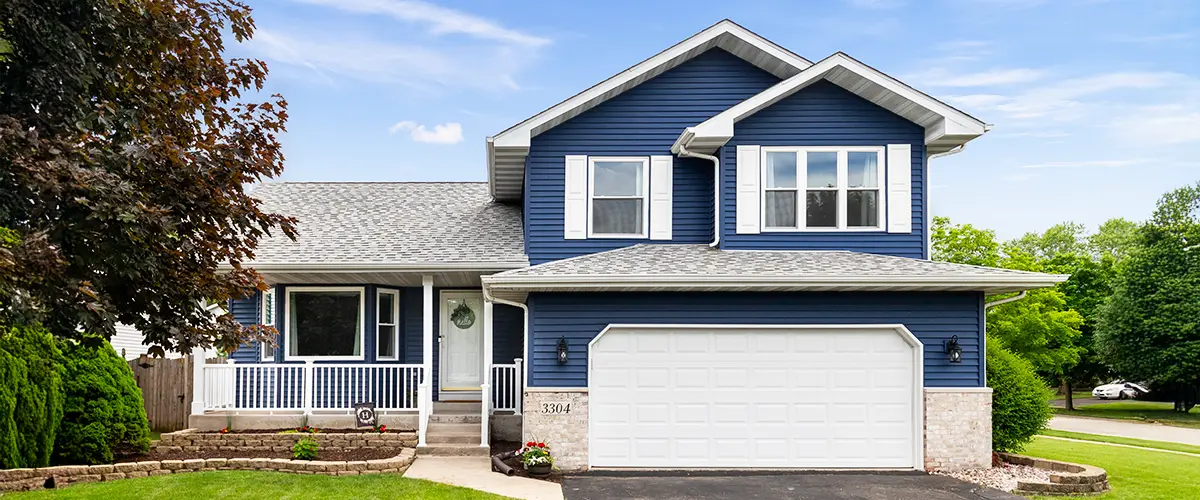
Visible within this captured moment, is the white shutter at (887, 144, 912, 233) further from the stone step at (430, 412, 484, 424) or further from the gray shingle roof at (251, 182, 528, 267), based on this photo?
the stone step at (430, 412, 484, 424)

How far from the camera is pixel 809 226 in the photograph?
1294 centimetres

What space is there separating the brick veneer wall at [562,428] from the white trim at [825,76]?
401 cm

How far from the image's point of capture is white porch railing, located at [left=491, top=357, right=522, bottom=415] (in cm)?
1345

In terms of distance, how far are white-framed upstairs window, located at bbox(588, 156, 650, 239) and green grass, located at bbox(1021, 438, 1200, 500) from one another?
652 cm

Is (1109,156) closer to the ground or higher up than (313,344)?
higher up

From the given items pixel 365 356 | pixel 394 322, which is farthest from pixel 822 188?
pixel 365 356

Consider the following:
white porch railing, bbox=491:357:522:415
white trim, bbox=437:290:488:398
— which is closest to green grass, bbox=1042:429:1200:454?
white porch railing, bbox=491:357:522:415

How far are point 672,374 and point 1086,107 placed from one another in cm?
3043

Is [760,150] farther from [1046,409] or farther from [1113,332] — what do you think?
[1113,332]

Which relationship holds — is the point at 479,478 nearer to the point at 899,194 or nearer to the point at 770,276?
the point at 770,276

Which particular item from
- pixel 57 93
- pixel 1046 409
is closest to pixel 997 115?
pixel 1046 409

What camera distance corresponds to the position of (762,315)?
1193 cm

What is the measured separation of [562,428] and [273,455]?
4.14 metres

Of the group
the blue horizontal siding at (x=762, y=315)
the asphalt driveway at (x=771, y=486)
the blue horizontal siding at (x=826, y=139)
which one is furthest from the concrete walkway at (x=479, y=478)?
the blue horizontal siding at (x=826, y=139)
